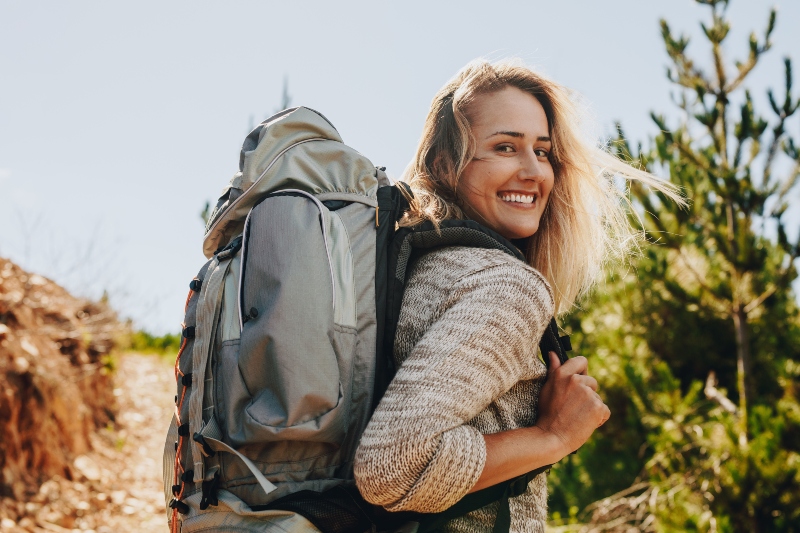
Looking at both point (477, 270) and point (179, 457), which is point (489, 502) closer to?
point (477, 270)

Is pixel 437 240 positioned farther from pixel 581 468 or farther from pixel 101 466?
pixel 581 468

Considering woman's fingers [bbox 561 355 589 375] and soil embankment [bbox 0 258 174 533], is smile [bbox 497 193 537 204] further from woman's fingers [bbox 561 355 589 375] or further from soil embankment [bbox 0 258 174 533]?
soil embankment [bbox 0 258 174 533]

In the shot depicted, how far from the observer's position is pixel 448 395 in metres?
1.33

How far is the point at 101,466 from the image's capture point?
24.4 feet

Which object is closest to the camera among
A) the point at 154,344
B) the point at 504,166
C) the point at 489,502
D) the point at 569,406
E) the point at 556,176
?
the point at 489,502

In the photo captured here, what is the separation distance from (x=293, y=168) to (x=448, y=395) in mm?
594

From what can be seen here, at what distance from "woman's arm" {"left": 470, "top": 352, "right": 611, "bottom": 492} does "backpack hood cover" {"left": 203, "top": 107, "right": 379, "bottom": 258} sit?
0.58 metres

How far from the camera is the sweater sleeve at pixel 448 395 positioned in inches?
51.0

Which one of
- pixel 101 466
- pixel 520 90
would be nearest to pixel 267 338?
pixel 520 90

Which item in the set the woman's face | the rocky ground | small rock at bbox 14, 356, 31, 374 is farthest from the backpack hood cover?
small rock at bbox 14, 356, 31, 374

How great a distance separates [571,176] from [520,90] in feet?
1.02

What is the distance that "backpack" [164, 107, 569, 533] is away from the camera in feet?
4.42

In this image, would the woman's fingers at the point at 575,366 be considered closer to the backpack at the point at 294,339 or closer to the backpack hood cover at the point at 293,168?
the backpack at the point at 294,339

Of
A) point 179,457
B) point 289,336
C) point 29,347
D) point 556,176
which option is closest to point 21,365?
point 29,347
